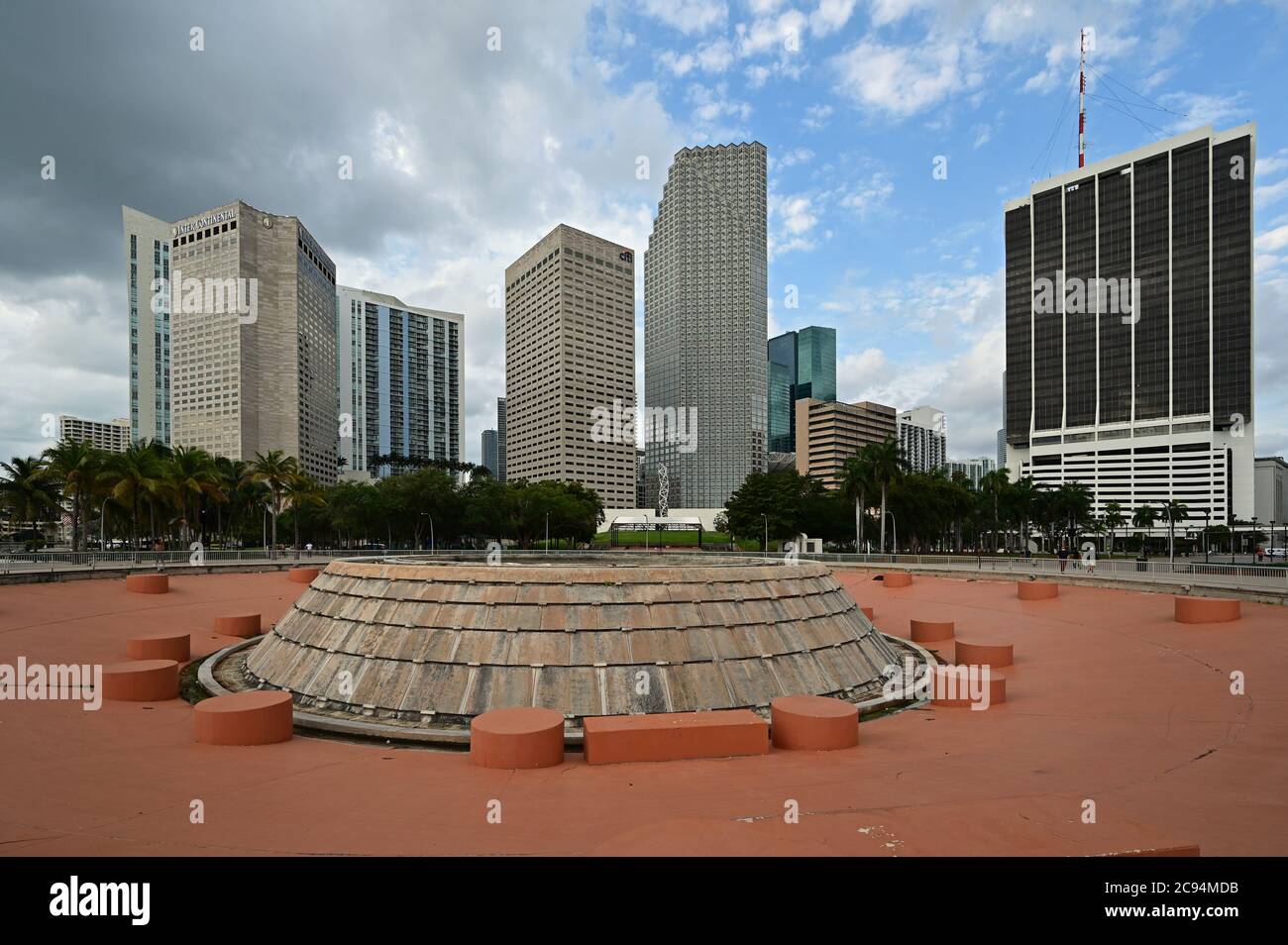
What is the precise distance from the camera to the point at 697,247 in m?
199

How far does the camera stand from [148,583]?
106 feet

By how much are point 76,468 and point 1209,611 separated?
7111 centimetres

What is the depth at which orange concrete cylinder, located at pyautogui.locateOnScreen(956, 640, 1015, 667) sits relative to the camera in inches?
762

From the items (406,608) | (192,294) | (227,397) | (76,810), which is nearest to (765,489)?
(406,608)

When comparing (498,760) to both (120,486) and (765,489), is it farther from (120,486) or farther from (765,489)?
(765,489)

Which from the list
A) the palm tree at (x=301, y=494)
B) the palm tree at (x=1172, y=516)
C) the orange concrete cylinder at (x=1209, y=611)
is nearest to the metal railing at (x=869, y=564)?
the orange concrete cylinder at (x=1209, y=611)

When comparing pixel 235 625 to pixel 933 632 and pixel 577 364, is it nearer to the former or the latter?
pixel 933 632

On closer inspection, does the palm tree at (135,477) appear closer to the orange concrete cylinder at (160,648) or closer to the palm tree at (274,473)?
the palm tree at (274,473)

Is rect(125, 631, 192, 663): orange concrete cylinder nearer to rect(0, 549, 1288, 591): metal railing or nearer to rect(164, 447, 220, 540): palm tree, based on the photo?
rect(0, 549, 1288, 591): metal railing

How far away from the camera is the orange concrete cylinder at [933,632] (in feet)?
78.1

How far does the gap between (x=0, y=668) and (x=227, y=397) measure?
160517 mm

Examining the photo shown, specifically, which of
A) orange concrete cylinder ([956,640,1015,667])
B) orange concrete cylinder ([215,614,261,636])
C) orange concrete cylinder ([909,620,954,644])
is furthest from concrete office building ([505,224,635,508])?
orange concrete cylinder ([956,640,1015,667])

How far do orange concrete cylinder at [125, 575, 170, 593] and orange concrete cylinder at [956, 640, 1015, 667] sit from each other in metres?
37.5

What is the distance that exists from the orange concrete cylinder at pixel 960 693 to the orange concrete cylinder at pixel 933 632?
8.17 metres
